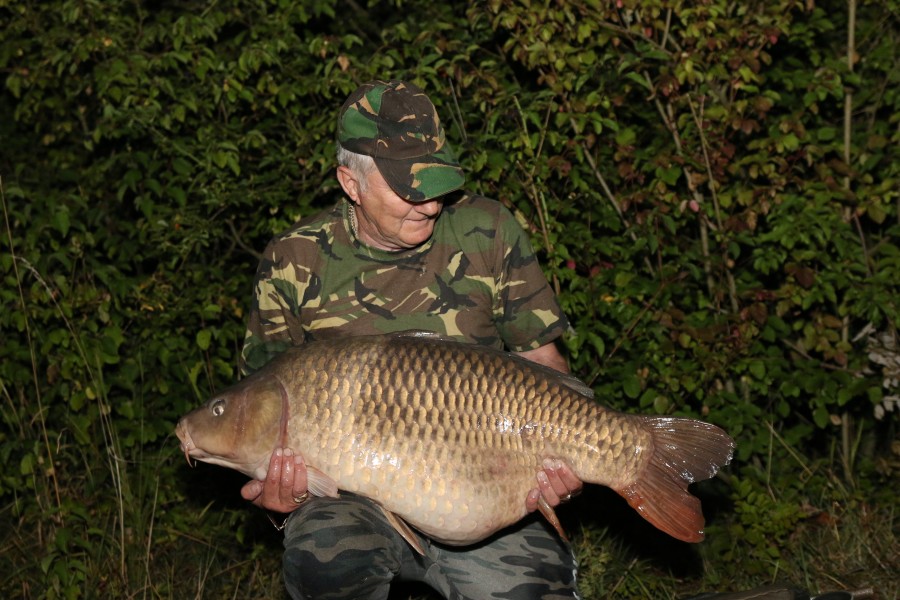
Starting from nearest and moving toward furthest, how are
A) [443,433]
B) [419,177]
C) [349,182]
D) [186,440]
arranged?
1. [443,433]
2. [186,440]
3. [419,177]
4. [349,182]

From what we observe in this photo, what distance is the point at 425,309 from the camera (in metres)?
2.52

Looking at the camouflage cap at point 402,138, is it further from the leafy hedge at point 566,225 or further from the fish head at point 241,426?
the leafy hedge at point 566,225

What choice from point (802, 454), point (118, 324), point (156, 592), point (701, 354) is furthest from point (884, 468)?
point (118, 324)

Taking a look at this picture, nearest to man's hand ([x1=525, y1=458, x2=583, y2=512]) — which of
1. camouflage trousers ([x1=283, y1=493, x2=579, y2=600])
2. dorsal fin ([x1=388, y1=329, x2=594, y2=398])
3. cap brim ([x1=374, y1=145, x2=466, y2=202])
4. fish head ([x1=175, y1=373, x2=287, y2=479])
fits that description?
dorsal fin ([x1=388, y1=329, x2=594, y2=398])

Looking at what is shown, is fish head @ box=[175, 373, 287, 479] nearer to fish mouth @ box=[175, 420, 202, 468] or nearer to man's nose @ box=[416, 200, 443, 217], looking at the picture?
fish mouth @ box=[175, 420, 202, 468]

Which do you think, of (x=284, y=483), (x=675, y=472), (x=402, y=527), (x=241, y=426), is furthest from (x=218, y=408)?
(x=675, y=472)

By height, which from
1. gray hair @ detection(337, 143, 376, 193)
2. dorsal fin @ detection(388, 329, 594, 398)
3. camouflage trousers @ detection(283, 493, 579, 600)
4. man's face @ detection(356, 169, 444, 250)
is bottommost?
camouflage trousers @ detection(283, 493, 579, 600)

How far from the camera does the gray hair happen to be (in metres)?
2.45

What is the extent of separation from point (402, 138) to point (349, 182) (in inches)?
6.8

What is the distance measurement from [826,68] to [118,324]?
7.37 ft

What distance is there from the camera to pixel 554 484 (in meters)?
2.23

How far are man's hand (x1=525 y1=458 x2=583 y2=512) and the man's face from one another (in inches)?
24.0

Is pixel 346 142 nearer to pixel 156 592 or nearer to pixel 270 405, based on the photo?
pixel 270 405

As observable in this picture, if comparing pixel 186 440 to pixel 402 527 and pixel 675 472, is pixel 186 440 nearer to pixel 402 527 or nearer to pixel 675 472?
pixel 402 527
